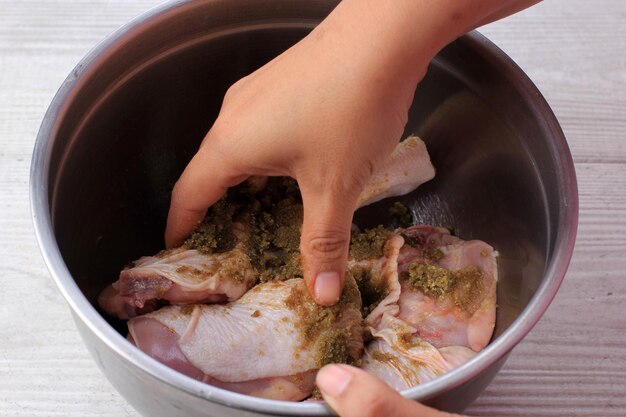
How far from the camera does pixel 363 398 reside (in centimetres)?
70

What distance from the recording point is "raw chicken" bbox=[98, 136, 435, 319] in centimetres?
98

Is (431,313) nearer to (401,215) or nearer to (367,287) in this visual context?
(367,287)

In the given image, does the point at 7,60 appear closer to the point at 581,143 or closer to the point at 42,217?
the point at 42,217

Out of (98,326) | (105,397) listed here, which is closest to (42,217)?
(98,326)

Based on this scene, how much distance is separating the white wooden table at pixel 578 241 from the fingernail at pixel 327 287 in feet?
1.18

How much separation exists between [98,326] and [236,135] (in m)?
0.30

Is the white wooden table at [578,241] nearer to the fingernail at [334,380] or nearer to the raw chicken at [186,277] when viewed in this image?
the raw chicken at [186,277]

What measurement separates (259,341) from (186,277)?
0.46 feet

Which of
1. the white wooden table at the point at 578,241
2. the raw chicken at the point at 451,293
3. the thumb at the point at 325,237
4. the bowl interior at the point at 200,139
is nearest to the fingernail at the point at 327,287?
the thumb at the point at 325,237

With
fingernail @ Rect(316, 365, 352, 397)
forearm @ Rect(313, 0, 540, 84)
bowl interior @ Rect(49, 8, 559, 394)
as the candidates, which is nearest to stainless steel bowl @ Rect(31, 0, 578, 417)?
bowl interior @ Rect(49, 8, 559, 394)

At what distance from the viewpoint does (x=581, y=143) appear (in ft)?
4.63

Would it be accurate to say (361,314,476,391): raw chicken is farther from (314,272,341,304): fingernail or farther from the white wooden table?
the white wooden table

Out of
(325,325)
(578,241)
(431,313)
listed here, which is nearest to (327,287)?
(325,325)

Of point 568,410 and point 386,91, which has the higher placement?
point 386,91
